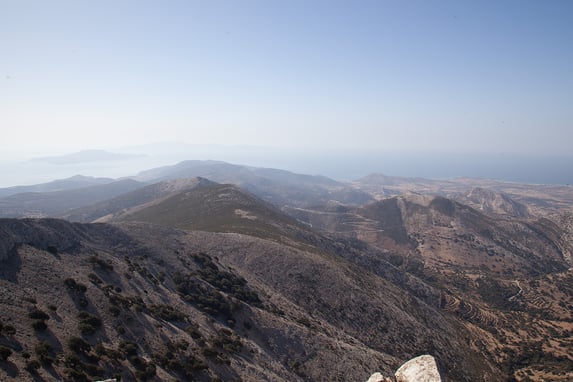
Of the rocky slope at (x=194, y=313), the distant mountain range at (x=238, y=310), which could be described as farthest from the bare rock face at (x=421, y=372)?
the rocky slope at (x=194, y=313)

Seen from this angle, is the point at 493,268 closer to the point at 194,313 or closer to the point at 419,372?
the point at 194,313

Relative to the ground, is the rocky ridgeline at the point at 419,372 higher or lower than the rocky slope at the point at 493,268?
higher

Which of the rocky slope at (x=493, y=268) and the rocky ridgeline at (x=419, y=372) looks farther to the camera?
the rocky slope at (x=493, y=268)

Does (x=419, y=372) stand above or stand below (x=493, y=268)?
above

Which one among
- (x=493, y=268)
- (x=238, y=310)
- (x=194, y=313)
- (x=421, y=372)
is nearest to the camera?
(x=421, y=372)

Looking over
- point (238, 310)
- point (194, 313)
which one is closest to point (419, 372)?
point (194, 313)

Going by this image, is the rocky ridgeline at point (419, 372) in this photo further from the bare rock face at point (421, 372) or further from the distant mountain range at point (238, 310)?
the distant mountain range at point (238, 310)

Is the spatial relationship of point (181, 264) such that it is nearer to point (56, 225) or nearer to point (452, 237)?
point (56, 225)

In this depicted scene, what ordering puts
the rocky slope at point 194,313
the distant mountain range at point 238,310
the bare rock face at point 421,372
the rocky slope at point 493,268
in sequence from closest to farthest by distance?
1. the bare rock face at point 421,372
2. the rocky slope at point 194,313
3. the distant mountain range at point 238,310
4. the rocky slope at point 493,268

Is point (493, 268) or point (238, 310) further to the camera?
point (493, 268)
